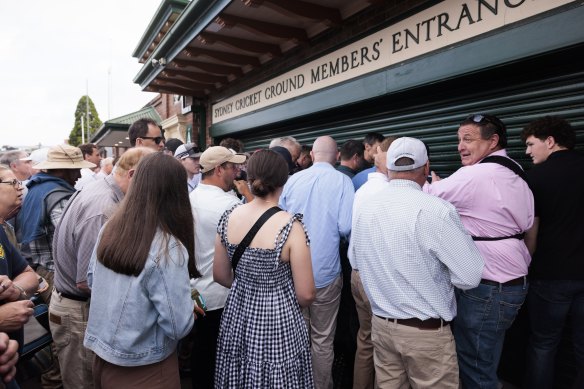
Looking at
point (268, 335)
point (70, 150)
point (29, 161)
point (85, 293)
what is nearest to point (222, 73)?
point (29, 161)

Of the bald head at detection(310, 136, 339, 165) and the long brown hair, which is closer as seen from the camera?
the long brown hair

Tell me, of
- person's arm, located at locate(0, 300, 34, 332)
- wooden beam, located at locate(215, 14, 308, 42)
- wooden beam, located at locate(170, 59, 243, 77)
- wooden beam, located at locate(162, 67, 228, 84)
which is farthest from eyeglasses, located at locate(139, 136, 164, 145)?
wooden beam, located at locate(162, 67, 228, 84)

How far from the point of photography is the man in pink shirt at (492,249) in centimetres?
229

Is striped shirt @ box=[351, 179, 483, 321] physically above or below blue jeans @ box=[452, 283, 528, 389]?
above

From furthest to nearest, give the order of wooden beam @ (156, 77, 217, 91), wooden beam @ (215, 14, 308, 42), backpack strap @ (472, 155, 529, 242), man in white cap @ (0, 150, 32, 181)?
wooden beam @ (156, 77, 217, 91)
man in white cap @ (0, 150, 32, 181)
wooden beam @ (215, 14, 308, 42)
backpack strap @ (472, 155, 529, 242)

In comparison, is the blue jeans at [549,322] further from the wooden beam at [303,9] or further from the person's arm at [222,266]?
the wooden beam at [303,9]

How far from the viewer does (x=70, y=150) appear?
3127 millimetres

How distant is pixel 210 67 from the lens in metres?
6.75

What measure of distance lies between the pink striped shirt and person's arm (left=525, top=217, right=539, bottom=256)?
8.6 inches

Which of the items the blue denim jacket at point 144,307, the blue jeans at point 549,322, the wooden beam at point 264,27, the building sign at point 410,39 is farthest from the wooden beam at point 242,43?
the blue jeans at point 549,322

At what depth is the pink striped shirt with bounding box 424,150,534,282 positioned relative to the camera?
2.28m

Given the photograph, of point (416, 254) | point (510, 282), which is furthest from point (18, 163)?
point (510, 282)

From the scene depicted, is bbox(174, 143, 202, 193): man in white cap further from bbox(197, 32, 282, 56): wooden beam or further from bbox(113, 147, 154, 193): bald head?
bbox(197, 32, 282, 56): wooden beam

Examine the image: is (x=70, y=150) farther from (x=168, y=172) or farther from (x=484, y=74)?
(x=484, y=74)
